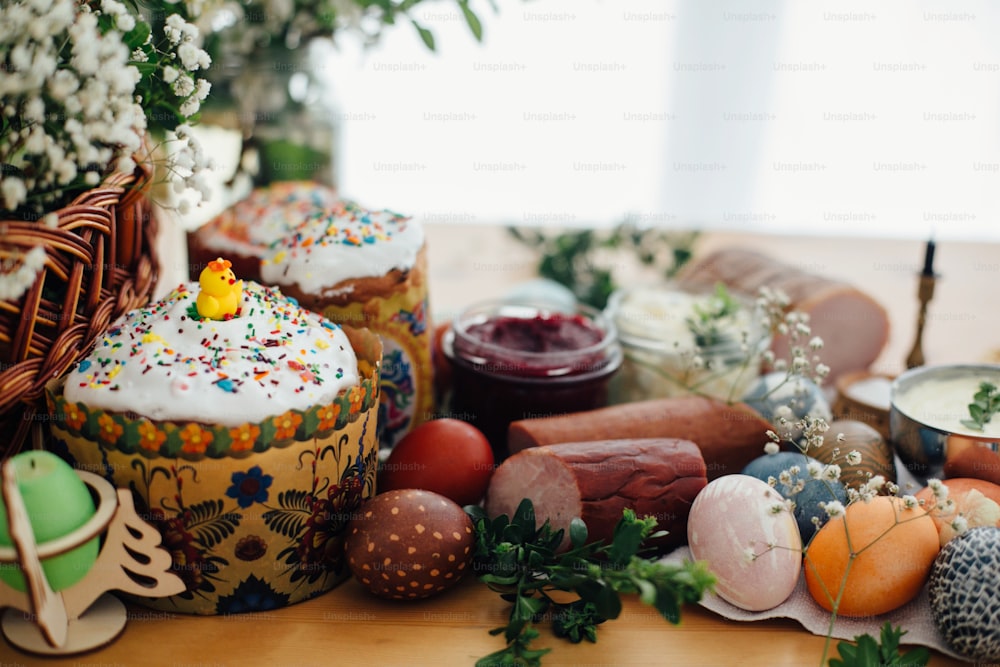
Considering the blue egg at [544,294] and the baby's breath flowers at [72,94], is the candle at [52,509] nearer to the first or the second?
the baby's breath flowers at [72,94]

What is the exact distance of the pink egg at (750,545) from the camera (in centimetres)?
105

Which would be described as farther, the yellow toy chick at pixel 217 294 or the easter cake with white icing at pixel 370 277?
the easter cake with white icing at pixel 370 277

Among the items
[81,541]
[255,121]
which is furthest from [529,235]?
[81,541]

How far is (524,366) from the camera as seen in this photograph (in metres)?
A: 1.38

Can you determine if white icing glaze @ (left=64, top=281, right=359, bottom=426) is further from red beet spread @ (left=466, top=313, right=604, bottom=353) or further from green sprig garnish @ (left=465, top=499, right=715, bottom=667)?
red beet spread @ (left=466, top=313, right=604, bottom=353)

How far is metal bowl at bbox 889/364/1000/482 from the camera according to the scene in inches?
47.3

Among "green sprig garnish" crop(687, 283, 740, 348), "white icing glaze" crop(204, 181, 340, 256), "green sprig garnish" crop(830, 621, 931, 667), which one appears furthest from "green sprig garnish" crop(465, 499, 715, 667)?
"white icing glaze" crop(204, 181, 340, 256)

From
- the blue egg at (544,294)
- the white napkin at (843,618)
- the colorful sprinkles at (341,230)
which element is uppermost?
the colorful sprinkles at (341,230)

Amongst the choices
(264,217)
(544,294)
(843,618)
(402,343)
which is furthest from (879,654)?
(264,217)

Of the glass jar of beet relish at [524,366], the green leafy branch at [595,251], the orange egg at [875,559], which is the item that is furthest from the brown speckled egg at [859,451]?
the green leafy branch at [595,251]

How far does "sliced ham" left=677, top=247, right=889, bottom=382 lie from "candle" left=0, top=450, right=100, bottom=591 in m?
1.22

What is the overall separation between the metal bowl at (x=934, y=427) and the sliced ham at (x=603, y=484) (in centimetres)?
32

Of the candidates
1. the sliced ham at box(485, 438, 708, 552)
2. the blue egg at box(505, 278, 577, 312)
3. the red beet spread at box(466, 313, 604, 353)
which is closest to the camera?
the sliced ham at box(485, 438, 708, 552)

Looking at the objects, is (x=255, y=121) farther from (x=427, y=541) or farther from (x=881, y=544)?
(x=881, y=544)
